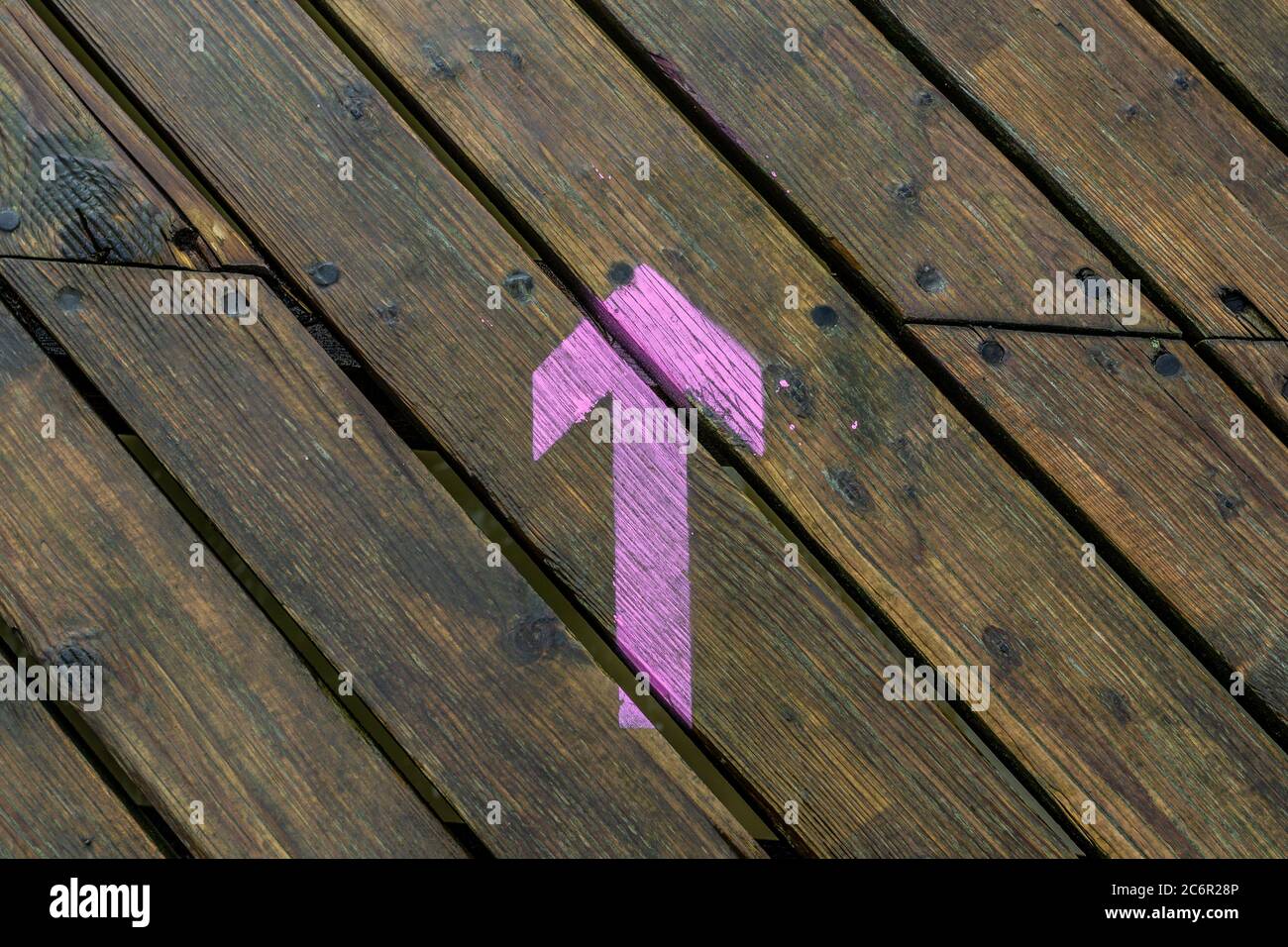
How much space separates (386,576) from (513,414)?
0.32m

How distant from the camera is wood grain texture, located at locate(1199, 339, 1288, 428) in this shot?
187 centimetres

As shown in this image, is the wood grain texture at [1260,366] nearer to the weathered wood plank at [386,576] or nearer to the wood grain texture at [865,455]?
the wood grain texture at [865,455]

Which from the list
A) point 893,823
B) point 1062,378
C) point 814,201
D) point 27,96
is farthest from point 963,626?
point 27,96

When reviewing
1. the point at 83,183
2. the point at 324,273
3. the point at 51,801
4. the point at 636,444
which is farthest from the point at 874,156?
the point at 51,801

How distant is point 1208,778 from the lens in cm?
176

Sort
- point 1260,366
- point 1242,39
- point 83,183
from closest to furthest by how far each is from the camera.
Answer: point 83,183, point 1260,366, point 1242,39

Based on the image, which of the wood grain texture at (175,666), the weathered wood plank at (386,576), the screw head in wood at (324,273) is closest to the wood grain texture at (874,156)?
the screw head in wood at (324,273)

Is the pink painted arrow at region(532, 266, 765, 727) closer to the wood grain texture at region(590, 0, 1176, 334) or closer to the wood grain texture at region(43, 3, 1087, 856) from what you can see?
the wood grain texture at region(43, 3, 1087, 856)

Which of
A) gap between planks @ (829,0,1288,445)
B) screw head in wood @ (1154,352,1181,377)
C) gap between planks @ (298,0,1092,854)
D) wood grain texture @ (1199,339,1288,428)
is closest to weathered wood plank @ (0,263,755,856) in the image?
gap between planks @ (298,0,1092,854)

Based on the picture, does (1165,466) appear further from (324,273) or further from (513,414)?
(324,273)

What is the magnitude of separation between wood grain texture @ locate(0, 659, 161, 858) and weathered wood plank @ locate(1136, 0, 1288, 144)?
7.23ft

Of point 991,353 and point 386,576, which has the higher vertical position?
point 991,353

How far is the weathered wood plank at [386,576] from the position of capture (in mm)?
1678

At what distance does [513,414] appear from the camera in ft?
5.80
